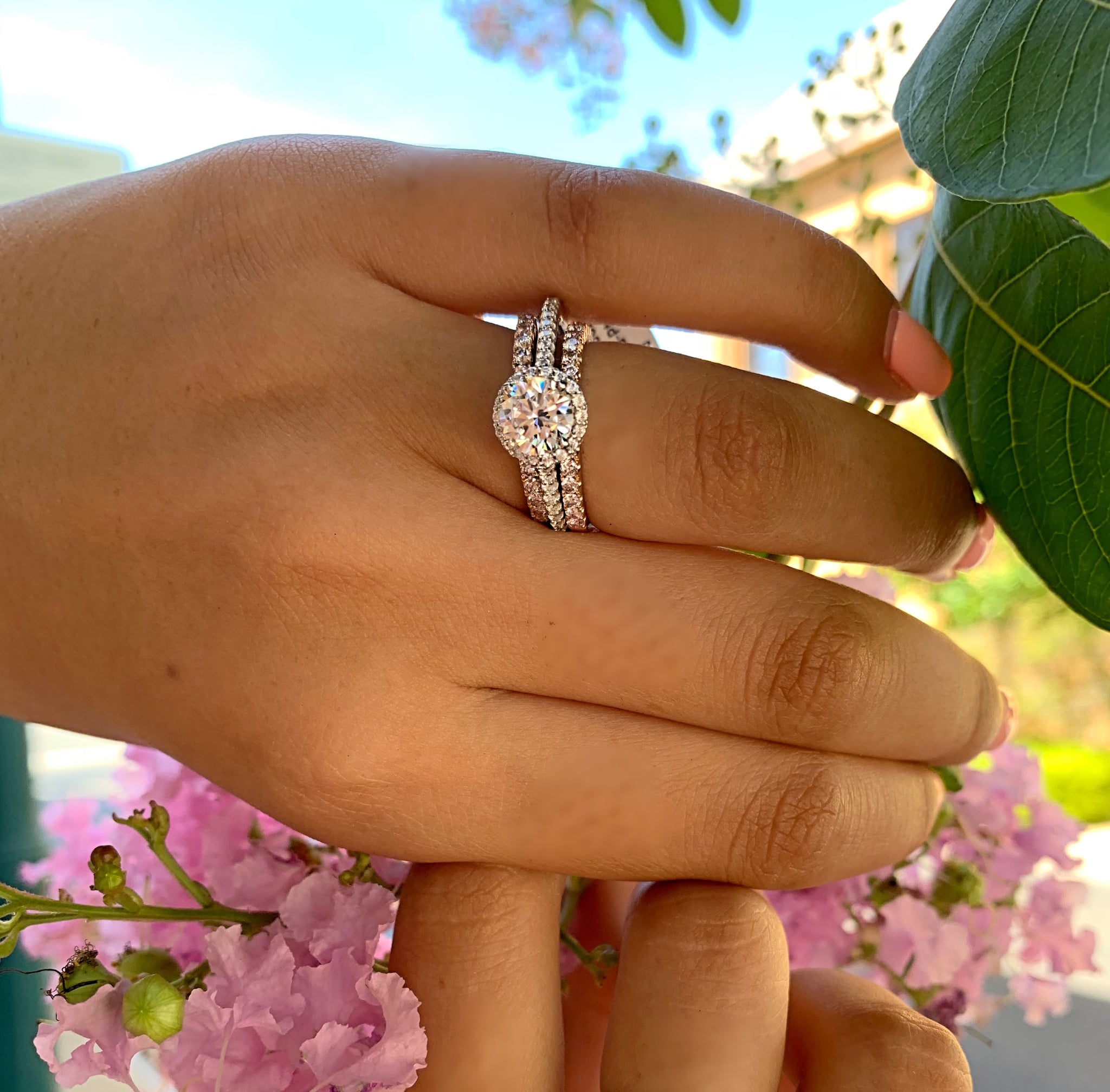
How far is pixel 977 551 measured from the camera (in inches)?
22.6

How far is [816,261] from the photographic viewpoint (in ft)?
1.53

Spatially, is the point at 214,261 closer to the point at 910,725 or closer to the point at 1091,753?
the point at 910,725

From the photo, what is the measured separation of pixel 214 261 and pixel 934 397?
0.37 meters

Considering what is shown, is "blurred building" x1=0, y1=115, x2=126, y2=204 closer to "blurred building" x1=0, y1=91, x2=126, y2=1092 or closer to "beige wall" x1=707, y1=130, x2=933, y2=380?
"blurred building" x1=0, y1=91, x2=126, y2=1092

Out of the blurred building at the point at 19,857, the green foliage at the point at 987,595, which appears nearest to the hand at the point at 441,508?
the blurred building at the point at 19,857

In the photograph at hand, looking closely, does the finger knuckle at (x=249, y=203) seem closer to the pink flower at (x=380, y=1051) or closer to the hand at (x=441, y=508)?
the hand at (x=441, y=508)

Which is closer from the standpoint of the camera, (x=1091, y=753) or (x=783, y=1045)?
(x=783, y=1045)

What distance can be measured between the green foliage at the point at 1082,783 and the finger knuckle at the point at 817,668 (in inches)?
121

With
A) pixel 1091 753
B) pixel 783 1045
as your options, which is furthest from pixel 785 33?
pixel 1091 753

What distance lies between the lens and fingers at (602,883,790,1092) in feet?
1.42

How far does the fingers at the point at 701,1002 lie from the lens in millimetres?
431

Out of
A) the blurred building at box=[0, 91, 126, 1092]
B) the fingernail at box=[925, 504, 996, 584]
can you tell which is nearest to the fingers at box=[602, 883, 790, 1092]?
the fingernail at box=[925, 504, 996, 584]

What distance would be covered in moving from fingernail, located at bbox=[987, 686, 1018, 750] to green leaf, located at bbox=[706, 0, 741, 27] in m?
0.45

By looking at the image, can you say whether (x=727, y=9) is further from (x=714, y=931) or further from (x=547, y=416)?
(x=714, y=931)
